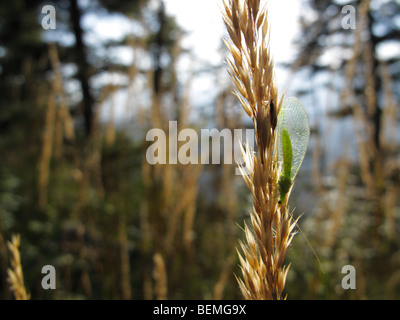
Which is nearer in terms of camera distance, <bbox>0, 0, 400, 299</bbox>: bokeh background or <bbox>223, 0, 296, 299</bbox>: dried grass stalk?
<bbox>223, 0, 296, 299</bbox>: dried grass stalk

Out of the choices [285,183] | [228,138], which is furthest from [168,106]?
[285,183]

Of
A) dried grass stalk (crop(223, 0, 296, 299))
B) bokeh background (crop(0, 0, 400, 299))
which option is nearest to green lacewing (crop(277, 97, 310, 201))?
dried grass stalk (crop(223, 0, 296, 299))

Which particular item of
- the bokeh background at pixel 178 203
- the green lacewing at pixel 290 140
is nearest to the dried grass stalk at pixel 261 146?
the green lacewing at pixel 290 140

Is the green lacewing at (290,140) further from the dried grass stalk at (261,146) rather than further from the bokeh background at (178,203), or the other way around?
the bokeh background at (178,203)

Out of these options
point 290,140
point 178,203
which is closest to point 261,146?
point 290,140

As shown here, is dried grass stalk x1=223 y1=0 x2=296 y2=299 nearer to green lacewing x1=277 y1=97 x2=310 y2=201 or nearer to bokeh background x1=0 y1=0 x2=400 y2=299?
green lacewing x1=277 y1=97 x2=310 y2=201

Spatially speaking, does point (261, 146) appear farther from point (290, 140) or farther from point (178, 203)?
point (178, 203)

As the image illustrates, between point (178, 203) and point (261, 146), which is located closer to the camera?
point (261, 146)
